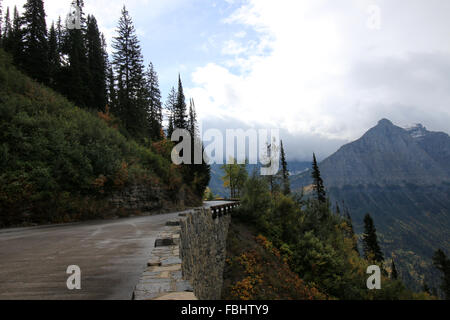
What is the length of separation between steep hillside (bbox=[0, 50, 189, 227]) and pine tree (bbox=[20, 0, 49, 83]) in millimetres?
8386

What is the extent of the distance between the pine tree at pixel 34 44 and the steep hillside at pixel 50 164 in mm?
8386

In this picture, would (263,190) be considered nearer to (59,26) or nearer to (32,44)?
(32,44)

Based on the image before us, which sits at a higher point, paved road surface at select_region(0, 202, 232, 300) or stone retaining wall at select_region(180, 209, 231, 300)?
paved road surface at select_region(0, 202, 232, 300)

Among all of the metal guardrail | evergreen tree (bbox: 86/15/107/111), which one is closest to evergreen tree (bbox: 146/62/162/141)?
evergreen tree (bbox: 86/15/107/111)

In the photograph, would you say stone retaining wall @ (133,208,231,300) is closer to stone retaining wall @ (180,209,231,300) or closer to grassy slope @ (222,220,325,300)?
stone retaining wall @ (180,209,231,300)

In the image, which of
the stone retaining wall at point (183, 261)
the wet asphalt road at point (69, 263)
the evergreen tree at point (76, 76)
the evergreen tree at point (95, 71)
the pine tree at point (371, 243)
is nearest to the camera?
the stone retaining wall at point (183, 261)

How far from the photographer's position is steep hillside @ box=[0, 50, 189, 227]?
11.6 meters

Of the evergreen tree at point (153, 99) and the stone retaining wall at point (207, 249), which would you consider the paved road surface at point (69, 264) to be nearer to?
the stone retaining wall at point (207, 249)

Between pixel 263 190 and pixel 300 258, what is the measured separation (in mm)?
5945

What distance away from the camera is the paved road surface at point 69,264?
3.68m

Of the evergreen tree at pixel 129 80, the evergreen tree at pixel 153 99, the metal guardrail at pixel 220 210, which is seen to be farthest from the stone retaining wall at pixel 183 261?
the evergreen tree at pixel 153 99

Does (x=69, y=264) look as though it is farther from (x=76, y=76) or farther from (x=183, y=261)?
(x=76, y=76)

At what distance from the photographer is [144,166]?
2259 centimetres
